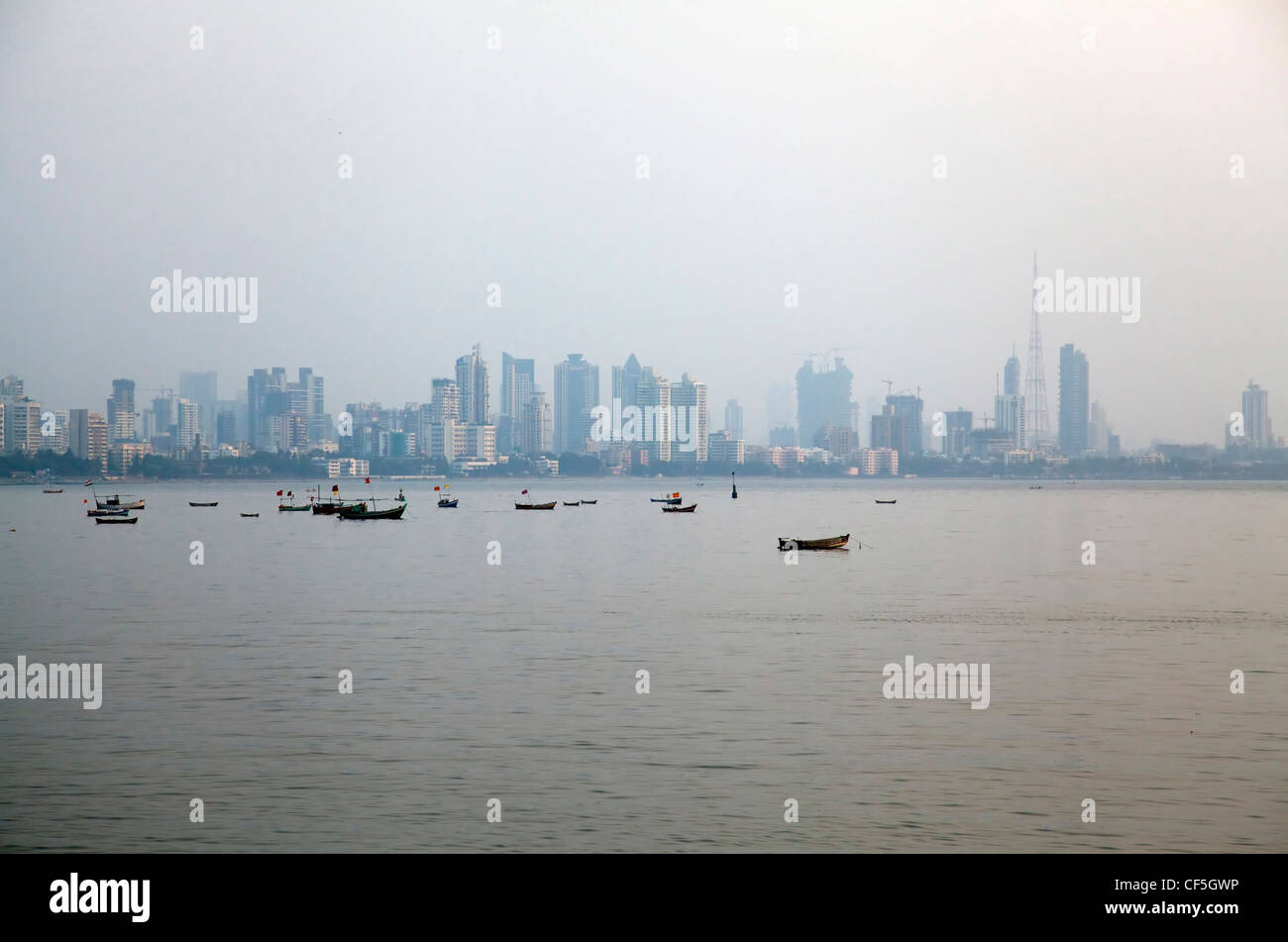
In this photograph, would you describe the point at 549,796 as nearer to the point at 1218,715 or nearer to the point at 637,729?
the point at 637,729

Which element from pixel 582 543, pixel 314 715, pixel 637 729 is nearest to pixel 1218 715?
pixel 637 729

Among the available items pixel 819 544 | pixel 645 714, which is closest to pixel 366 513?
pixel 819 544

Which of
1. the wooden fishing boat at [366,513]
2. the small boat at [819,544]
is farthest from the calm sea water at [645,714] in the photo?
the wooden fishing boat at [366,513]

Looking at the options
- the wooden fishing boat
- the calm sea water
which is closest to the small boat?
the calm sea water

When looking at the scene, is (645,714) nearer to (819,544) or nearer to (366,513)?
(819,544)

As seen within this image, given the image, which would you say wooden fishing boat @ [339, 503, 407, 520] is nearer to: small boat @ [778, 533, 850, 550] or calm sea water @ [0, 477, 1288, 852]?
small boat @ [778, 533, 850, 550]
